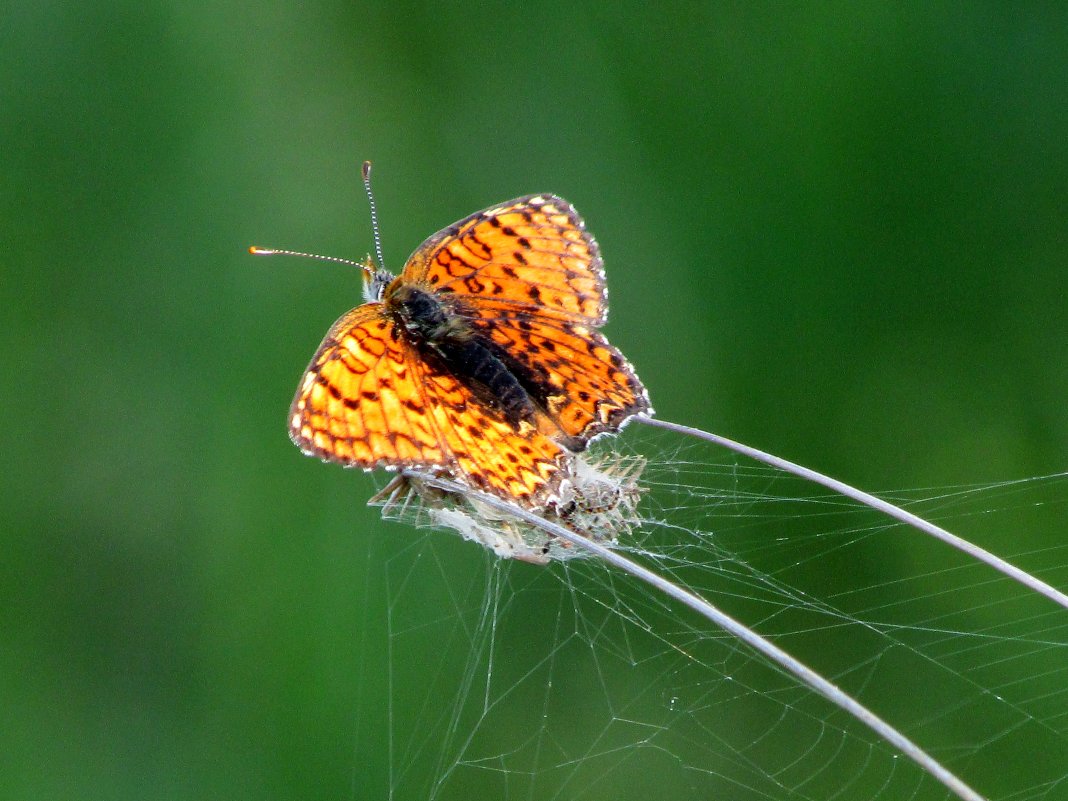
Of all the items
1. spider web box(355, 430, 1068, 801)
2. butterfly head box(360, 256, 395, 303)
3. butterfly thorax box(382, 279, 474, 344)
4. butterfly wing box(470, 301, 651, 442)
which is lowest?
spider web box(355, 430, 1068, 801)

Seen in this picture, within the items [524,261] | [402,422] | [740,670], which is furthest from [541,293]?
[740,670]

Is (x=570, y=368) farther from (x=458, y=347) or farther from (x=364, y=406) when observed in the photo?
(x=364, y=406)

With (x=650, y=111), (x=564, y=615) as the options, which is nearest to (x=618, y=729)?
(x=564, y=615)

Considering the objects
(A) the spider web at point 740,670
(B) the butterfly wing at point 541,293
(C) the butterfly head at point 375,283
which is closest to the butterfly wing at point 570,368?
(B) the butterfly wing at point 541,293

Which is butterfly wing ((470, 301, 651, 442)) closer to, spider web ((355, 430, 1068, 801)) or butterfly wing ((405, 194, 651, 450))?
butterfly wing ((405, 194, 651, 450))

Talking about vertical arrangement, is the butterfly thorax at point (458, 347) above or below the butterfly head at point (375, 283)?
below

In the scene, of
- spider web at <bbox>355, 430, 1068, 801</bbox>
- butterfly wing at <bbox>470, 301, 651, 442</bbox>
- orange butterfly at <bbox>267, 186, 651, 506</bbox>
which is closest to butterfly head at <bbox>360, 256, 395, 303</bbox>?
orange butterfly at <bbox>267, 186, 651, 506</bbox>

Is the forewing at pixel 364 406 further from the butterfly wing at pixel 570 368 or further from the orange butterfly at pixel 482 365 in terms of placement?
the butterfly wing at pixel 570 368
